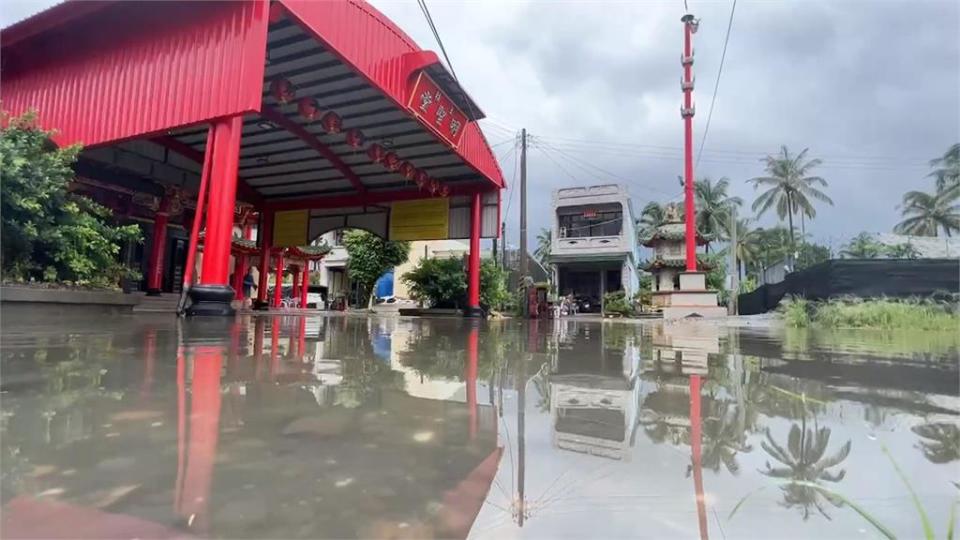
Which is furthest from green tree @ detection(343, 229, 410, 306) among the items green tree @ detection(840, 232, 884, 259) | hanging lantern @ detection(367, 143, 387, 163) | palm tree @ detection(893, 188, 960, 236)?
palm tree @ detection(893, 188, 960, 236)

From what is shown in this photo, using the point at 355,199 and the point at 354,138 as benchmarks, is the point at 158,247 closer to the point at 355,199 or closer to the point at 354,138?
the point at 355,199

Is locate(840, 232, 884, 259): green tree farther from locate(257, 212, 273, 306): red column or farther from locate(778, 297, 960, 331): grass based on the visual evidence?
locate(257, 212, 273, 306): red column

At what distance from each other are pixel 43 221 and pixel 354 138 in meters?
6.21

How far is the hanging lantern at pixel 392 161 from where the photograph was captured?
40.4 ft

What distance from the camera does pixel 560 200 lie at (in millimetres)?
28438

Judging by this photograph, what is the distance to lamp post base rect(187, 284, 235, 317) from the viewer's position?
22.8 feet

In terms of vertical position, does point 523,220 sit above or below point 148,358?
above

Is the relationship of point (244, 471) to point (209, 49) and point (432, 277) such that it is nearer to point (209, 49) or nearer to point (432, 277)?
point (209, 49)

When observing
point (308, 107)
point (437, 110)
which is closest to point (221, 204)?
point (308, 107)

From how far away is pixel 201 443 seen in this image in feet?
5.19

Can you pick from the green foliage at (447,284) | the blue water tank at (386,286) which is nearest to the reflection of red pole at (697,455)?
the green foliage at (447,284)

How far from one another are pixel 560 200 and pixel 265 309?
17656 millimetres

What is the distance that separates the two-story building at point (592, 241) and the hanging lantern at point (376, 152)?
16.8 meters

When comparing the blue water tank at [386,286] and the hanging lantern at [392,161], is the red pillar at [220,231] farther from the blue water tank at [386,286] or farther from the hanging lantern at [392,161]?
the blue water tank at [386,286]
